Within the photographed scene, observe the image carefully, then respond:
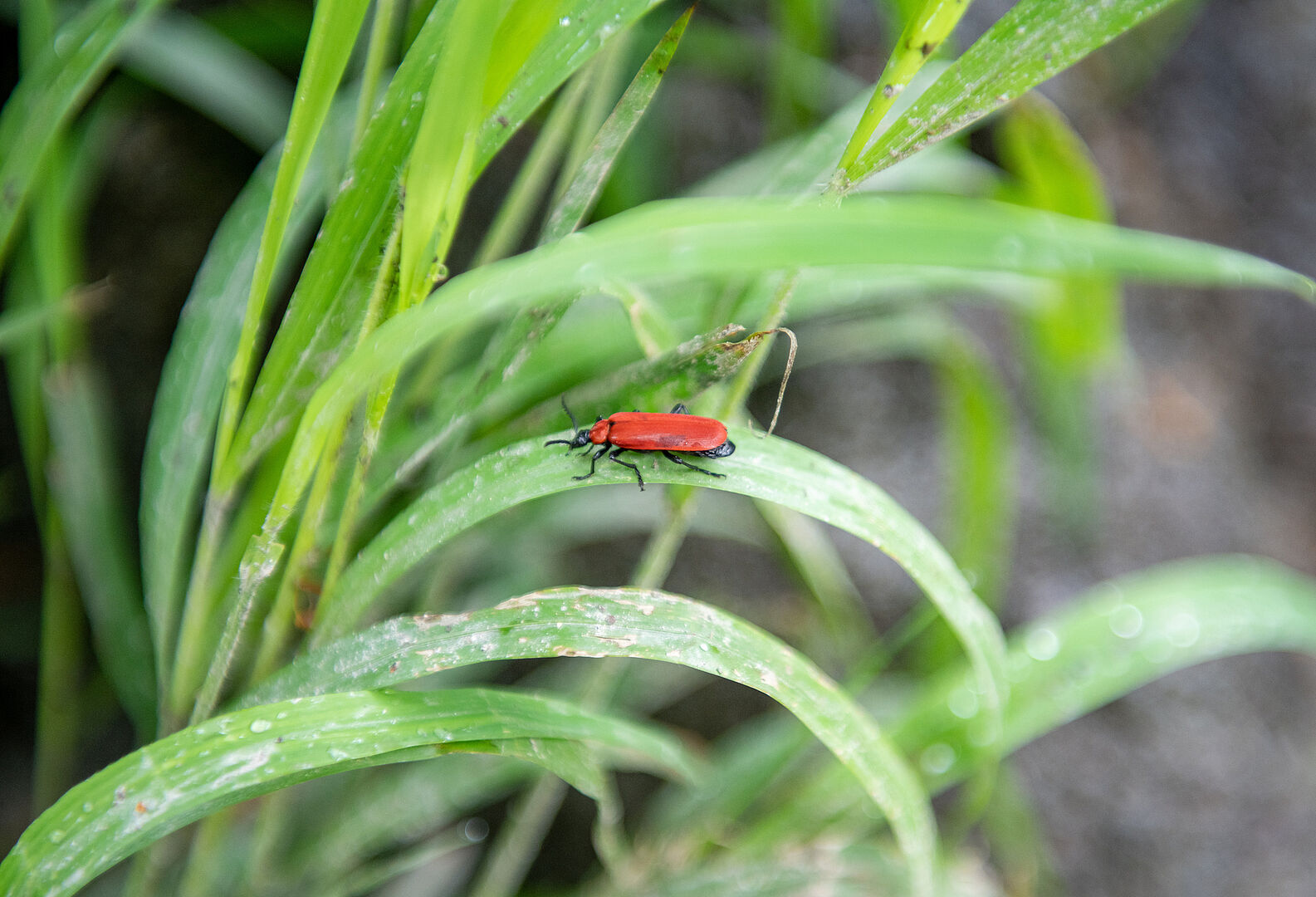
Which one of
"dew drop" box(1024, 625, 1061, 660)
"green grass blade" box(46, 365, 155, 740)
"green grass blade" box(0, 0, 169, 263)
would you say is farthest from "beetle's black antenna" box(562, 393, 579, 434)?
"green grass blade" box(46, 365, 155, 740)

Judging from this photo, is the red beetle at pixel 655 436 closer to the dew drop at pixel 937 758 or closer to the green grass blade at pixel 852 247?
the green grass blade at pixel 852 247

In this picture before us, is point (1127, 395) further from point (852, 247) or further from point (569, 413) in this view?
point (852, 247)

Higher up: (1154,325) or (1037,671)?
(1154,325)

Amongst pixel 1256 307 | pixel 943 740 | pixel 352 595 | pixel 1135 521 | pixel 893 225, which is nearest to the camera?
pixel 893 225

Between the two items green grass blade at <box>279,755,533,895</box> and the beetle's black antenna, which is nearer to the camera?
the beetle's black antenna

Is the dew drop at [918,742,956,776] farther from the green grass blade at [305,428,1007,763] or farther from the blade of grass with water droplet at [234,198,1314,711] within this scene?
the blade of grass with water droplet at [234,198,1314,711]

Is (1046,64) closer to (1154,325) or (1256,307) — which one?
(1154,325)

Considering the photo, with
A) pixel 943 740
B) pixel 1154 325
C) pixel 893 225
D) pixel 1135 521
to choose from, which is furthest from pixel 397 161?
pixel 1154 325
